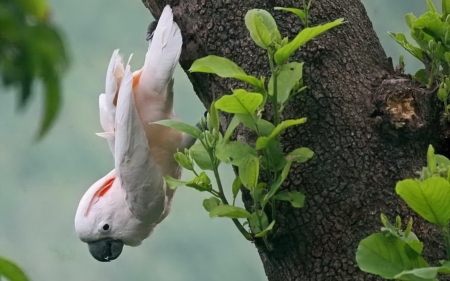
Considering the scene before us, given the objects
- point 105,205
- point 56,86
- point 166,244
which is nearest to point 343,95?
point 56,86

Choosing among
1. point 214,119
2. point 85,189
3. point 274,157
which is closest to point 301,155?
point 274,157

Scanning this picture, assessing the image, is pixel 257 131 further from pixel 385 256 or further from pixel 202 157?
pixel 385 256

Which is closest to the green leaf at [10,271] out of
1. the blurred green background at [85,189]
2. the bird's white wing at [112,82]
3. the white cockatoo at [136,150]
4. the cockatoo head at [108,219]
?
the white cockatoo at [136,150]

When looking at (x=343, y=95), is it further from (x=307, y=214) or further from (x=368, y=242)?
(x=368, y=242)

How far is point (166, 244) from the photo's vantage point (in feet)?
7.87

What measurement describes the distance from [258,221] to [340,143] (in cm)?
18

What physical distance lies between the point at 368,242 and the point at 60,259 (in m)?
1.88

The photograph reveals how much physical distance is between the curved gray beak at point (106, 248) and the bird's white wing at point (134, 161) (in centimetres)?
24

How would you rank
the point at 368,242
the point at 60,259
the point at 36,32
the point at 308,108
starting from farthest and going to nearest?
1. the point at 60,259
2. the point at 308,108
3. the point at 368,242
4. the point at 36,32

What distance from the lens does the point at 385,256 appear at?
70 cm

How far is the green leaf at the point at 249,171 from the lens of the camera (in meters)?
0.81

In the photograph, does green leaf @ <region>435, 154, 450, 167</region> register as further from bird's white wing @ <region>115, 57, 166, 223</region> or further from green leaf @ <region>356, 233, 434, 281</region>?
bird's white wing @ <region>115, 57, 166, 223</region>

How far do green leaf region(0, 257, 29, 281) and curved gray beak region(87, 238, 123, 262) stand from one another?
1.52 meters

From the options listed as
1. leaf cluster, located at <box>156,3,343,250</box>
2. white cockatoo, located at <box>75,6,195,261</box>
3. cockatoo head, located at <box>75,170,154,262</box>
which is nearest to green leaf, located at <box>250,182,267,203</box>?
leaf cluster, located at <box>156,3,343,250</box>
